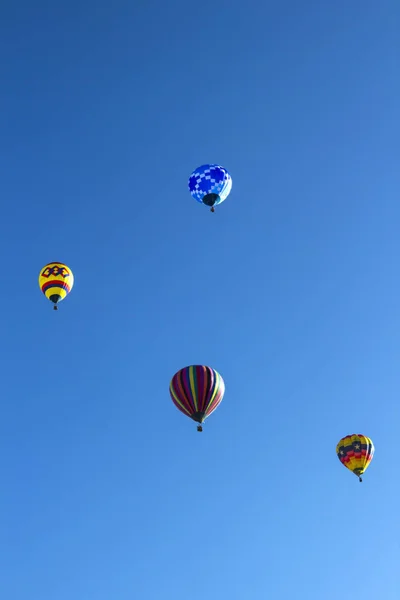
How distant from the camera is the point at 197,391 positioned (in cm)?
3756

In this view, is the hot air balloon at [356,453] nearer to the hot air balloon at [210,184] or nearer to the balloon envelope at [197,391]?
the balloon envelope at [197,391]

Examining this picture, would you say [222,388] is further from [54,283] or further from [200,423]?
[54,283]

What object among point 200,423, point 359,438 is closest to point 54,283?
point 200,423

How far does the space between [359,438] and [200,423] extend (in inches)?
537

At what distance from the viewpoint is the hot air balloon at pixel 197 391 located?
37.5 m

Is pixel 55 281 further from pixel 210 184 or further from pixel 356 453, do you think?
pixel 356 453

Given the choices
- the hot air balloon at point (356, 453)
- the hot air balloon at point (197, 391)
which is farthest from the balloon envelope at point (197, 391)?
the hot air balloon at point (356, 453)

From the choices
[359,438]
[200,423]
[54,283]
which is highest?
[54,283]

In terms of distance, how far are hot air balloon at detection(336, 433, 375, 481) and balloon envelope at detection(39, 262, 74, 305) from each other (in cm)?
1989

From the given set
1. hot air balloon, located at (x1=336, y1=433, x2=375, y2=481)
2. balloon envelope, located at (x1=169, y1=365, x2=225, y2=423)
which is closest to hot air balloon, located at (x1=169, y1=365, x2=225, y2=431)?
balloon envelope, located at (x1=169, y1=365, x2=225, y2=423)

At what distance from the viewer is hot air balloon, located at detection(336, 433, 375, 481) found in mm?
46062

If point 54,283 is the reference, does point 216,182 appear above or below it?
above

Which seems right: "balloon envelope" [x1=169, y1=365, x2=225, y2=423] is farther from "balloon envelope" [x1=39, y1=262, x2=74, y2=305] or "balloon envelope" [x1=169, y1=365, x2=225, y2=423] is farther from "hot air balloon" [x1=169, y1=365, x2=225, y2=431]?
"balloon envelope" [x1=39, y1=262, x2=74, y2=305]

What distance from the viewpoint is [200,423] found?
37594 millimetres
